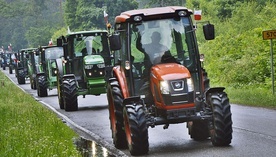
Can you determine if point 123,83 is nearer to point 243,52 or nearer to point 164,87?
point 164,87

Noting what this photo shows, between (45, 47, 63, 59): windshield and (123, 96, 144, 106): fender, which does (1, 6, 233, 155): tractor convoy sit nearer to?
(123, 96, 144, 106): fender

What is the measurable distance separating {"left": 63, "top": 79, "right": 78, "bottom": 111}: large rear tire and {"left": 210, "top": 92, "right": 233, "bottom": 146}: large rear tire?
1251cm

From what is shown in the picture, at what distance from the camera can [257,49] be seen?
3231cm

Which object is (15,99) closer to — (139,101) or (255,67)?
(255,67)

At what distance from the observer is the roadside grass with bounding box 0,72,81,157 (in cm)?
1279

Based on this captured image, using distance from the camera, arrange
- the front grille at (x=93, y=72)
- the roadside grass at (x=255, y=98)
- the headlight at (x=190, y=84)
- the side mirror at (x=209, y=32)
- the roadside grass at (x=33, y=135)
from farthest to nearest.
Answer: the front grille at (x=93, y=72), the roadside grass at (x=255, y=98), the side mirror at (x=209, y=32), the headlight at (x=190, y=84), the roadside grass at (x=33, y=135)

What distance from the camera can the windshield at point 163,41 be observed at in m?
14.3

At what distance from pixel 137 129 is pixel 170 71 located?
4.07ft

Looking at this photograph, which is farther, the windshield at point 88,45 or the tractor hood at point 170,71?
the windshield at point 88,45

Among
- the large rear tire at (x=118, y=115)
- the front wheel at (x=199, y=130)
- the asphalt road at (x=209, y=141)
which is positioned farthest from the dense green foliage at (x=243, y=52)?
the large rear tire at (x=118, y=115)

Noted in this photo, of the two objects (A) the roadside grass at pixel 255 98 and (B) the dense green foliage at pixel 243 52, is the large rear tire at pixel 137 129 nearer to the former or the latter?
(A) the roadside grass at pixel 255 98

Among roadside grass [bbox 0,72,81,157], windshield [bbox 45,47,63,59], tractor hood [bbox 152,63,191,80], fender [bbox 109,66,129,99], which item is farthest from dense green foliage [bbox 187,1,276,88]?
tractor hood [bbox 152,63,191,80]

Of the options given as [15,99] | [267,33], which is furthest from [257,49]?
[15,99]

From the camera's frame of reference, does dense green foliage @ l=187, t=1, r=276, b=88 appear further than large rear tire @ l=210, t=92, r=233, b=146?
Yes
